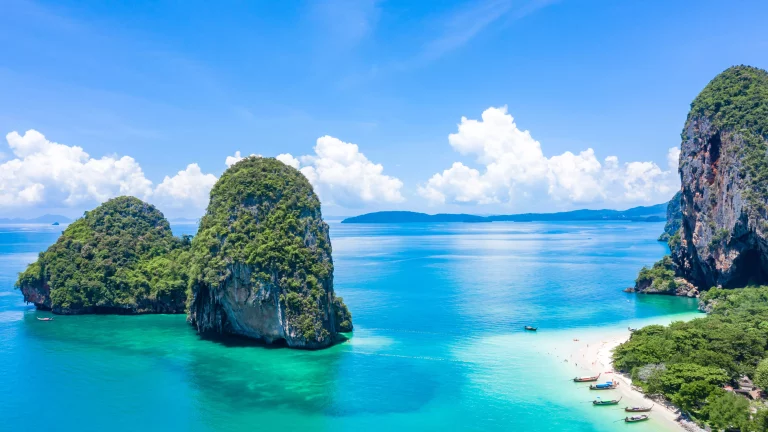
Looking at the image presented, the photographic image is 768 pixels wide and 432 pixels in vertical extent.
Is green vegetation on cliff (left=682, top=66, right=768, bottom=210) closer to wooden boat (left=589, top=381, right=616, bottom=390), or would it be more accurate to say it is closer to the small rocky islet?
wooden boat (left=589, top=381, right=616, bottom=390)

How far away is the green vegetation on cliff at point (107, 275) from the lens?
233ft

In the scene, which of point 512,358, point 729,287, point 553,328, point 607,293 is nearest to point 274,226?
point 512,358

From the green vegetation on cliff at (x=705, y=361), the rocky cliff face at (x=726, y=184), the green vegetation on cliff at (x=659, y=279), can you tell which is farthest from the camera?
the green vegetation on cliff at (x=659, y=279)

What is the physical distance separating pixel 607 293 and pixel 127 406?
7663 cm

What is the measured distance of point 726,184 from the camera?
74250 mm

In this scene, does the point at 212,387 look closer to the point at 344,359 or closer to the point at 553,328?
the point at 344,359

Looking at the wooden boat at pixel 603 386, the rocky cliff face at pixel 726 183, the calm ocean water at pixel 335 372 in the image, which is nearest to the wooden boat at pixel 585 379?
the calm ocean water at pixel 335 372

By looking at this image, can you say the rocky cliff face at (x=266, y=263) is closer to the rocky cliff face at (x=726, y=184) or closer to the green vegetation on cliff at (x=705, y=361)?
the green vegetation on cliff at (x=705, y=361)

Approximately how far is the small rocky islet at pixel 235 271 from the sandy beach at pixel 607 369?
25680 mm

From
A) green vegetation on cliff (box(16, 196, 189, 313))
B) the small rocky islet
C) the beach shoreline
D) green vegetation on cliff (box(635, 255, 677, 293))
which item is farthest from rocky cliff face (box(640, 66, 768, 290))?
green vegetation on cliff (box(16, 196, 189, 313))

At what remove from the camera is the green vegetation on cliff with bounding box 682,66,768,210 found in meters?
68.7

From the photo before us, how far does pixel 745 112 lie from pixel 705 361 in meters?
53.9

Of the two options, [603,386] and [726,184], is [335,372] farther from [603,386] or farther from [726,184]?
[726,184]

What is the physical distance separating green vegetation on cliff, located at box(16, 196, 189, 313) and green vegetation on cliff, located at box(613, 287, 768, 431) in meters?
58.8
